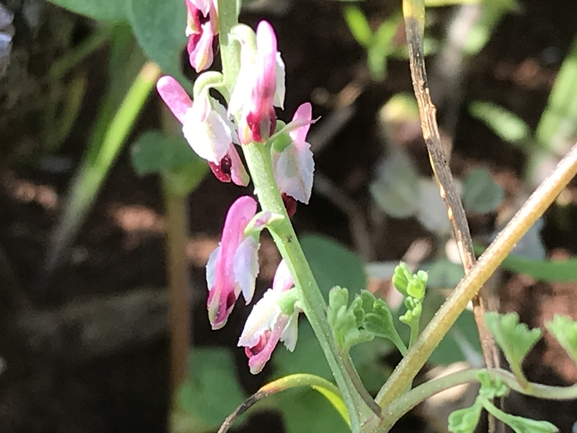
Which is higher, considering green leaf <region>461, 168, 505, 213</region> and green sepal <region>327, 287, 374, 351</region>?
green sepal <region>327, 287, 374, 351</region>

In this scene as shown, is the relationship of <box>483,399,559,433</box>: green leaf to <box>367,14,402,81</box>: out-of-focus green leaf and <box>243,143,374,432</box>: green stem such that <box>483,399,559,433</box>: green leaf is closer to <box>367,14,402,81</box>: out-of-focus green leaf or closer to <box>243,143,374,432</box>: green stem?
<box>243,143,374,432</box>: green stem

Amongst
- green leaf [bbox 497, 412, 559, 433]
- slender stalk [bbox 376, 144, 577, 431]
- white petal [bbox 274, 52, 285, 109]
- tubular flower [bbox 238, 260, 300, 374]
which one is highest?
white petal [bbox 274, 52, 285, 109]

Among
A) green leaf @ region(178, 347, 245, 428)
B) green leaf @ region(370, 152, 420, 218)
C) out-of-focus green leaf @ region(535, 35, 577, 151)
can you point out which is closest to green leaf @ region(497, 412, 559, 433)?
green leaf @ region(178, 347, 245, 428)

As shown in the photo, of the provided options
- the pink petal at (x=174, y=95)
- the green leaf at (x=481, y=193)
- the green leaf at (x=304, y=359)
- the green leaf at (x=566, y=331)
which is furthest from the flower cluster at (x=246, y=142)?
the green leaf at (x=481, y=193)

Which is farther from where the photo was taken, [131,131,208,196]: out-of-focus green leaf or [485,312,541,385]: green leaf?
[131,131,208,196]: out-of-focus green leaf

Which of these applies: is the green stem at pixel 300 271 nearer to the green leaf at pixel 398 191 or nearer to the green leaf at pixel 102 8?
the green leaf at pixel 102 8

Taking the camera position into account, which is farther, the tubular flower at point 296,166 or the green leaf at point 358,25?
the green leaf at point 358,25
